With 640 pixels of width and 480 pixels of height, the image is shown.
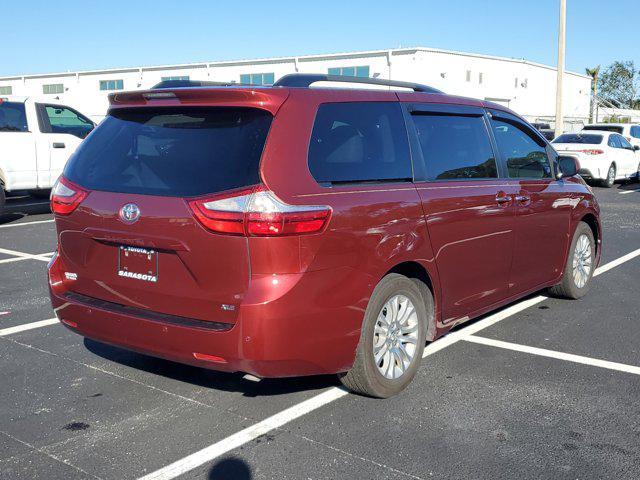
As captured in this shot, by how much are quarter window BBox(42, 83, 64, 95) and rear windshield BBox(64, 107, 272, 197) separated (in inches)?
2443

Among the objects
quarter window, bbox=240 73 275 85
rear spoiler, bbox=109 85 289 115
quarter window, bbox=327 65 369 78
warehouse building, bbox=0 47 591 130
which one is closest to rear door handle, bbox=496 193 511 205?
rear spoiler, bbox=109 85 289 115

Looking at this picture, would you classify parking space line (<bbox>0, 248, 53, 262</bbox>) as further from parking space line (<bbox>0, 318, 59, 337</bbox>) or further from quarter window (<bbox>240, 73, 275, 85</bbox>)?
quarter window (<bbox>240, 73, 275, 85</bbox>)

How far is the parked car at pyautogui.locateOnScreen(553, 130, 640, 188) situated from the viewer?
1928 cm

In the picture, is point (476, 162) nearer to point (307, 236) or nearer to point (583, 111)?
point (307, 236)

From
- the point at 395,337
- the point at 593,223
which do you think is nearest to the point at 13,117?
the point at 593,223

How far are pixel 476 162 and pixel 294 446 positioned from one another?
2547mm

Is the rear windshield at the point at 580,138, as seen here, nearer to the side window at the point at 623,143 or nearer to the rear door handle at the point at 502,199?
the side window at the point at 623,143

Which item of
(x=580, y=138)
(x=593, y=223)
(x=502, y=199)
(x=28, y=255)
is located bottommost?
(x=28, y=255)

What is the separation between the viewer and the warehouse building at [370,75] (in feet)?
159

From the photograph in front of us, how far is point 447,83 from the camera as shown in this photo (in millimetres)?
51375

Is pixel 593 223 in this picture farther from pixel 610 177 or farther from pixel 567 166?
pixel 610 177

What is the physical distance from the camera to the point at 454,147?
4945 millimetres

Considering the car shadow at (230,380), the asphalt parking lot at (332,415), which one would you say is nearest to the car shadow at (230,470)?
the asphalt parking lot at (332,415)

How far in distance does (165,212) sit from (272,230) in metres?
A: 0.60
